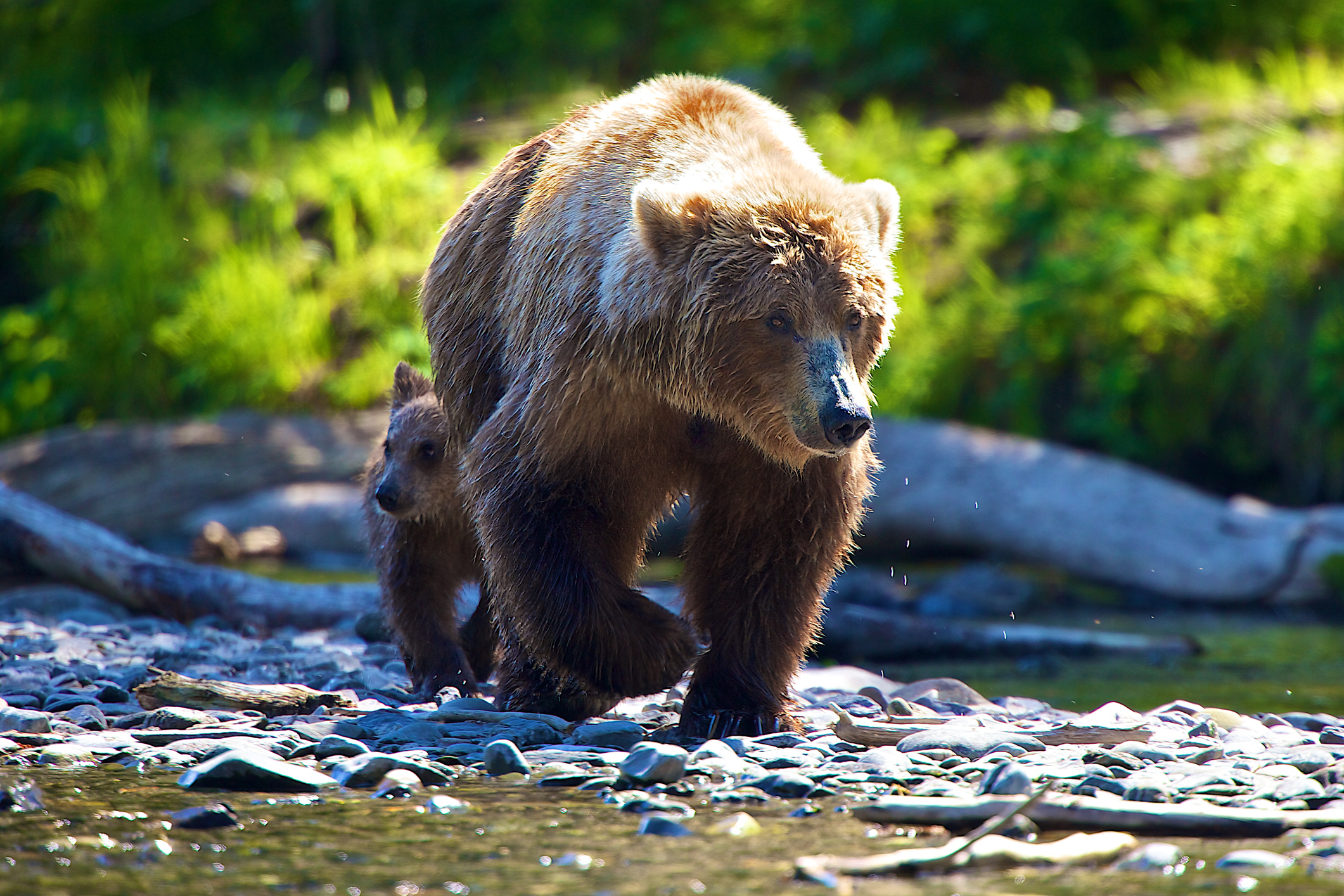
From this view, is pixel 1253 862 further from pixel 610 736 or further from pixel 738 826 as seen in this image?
pixel 610 736

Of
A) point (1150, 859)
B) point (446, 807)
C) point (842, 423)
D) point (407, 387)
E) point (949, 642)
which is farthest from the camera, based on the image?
point (949, 642)

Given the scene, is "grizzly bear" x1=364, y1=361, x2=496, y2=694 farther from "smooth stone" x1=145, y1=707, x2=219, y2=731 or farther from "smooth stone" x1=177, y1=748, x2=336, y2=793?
"smooth stone" x1=177, y1=748, x2=336, y2=793

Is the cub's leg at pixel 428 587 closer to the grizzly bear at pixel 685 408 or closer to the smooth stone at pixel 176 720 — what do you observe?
the grizzly bear at pixel 685 408

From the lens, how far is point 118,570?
6121mm

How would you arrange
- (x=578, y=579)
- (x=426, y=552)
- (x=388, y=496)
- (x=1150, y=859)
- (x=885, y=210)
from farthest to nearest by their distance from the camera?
(x=426, y=552) < (x=388, y=496) < (x=885, y=210) < (x=578, y=579) < (x=1150, y=859)

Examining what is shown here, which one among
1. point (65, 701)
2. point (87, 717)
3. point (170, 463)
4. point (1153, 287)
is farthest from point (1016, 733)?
point (170, 463)

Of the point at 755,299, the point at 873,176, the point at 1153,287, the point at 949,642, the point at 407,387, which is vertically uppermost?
the point at 873,176

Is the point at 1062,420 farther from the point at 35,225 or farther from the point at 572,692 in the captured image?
the point at 35,225

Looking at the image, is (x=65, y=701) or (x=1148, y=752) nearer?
(x=1148, y=752)

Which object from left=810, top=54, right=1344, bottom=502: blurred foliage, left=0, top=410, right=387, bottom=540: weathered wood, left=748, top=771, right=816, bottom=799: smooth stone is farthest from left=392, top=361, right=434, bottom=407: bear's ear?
left=810, top=54, right=1344, bottom=502: blurred foliage

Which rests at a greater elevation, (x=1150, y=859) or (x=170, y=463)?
(x=1150, y=859)

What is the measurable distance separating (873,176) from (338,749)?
30.3ft

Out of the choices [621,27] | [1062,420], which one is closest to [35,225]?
[621,27]

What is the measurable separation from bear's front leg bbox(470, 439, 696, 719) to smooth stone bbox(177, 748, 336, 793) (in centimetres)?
90
